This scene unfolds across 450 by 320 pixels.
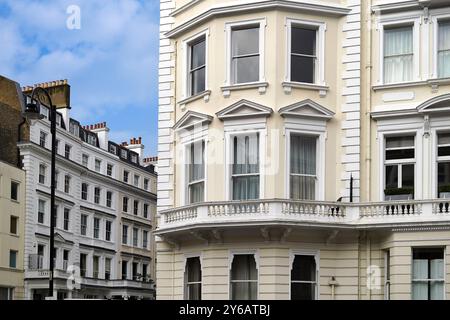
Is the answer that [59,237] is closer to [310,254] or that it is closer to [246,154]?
[246,154]

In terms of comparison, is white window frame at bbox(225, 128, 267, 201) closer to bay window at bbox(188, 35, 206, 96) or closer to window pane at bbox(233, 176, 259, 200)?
window pane at bbox(233, 176, 259, 200)

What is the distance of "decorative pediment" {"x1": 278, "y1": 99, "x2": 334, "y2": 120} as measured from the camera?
19562 mm

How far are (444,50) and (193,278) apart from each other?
8.14 meters

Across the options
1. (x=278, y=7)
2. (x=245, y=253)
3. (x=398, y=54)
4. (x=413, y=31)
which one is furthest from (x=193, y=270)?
(x=413, y=31)

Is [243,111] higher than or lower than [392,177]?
higher

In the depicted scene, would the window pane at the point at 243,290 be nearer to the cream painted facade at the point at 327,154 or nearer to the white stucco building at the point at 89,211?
the cream painted facade at the point at 327,154

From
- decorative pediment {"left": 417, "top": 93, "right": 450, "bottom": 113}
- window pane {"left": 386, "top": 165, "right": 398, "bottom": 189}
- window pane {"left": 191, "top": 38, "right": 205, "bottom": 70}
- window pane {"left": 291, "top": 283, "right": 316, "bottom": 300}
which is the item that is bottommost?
window pane {"left": 291, "top": 283, "right": 316, "bottom": 300}

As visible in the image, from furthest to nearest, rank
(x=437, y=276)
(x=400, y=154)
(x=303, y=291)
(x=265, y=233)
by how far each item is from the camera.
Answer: (x=400, y=154)
(x=303, y=291)
(x=265, y=233)
(x=437, y=276)

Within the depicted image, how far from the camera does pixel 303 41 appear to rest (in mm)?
20438

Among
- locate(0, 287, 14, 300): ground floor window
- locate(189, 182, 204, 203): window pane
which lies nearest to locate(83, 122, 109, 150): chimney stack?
locate(0, 287, 14, 300): ground floor window

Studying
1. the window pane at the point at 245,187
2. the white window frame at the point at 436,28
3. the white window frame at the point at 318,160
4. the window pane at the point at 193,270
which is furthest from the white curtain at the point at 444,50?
the window pane at the point at 193,270

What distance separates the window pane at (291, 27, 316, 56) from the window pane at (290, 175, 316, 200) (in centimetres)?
309

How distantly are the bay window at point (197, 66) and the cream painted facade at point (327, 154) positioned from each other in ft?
1.08

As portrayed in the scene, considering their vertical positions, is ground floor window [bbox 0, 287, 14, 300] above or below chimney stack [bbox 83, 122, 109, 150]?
below
